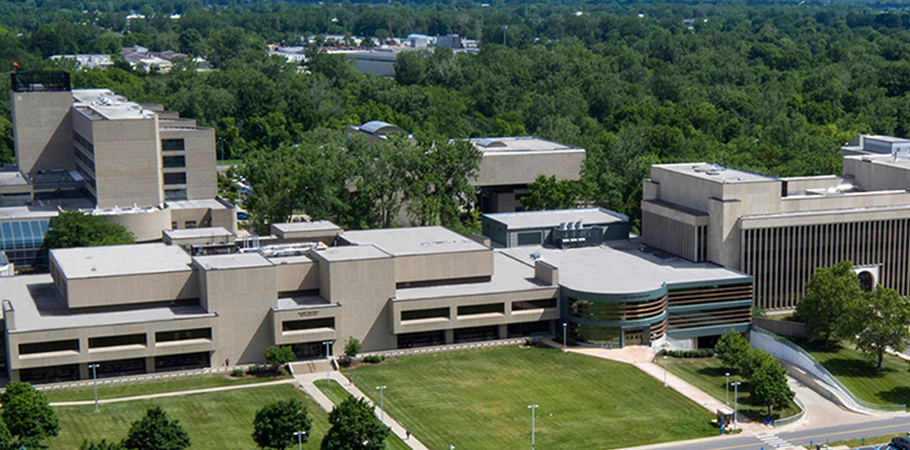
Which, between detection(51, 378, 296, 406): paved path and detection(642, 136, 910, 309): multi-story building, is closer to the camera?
detection(51, 378, 296, 406): paved path

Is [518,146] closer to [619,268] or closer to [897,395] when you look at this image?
[619,268]

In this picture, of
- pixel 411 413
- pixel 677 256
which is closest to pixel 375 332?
pixel 411 413

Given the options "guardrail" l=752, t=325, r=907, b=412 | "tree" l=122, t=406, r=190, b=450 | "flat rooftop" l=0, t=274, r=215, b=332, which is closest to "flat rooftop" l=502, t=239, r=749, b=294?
"guardrail" l=752, t=325, r=907, b=412

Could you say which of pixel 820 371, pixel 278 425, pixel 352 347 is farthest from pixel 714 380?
pixel 278 425

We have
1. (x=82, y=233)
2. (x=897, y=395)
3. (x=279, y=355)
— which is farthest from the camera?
(x=82, y=233)

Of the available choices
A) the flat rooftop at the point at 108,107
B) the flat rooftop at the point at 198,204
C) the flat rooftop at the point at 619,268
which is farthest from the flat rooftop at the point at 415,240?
the flat rooftop at the point at 108,107

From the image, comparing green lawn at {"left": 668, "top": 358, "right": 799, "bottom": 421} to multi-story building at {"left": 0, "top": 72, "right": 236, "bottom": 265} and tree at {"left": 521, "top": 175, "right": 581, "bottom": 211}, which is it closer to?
tree at {"left": 521, "top": 175, "right": 581, "bottom": 211}

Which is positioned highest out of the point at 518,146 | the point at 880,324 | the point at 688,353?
the point at 518,146

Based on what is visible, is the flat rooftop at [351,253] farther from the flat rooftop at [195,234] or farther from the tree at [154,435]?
the tree at [154,435]
